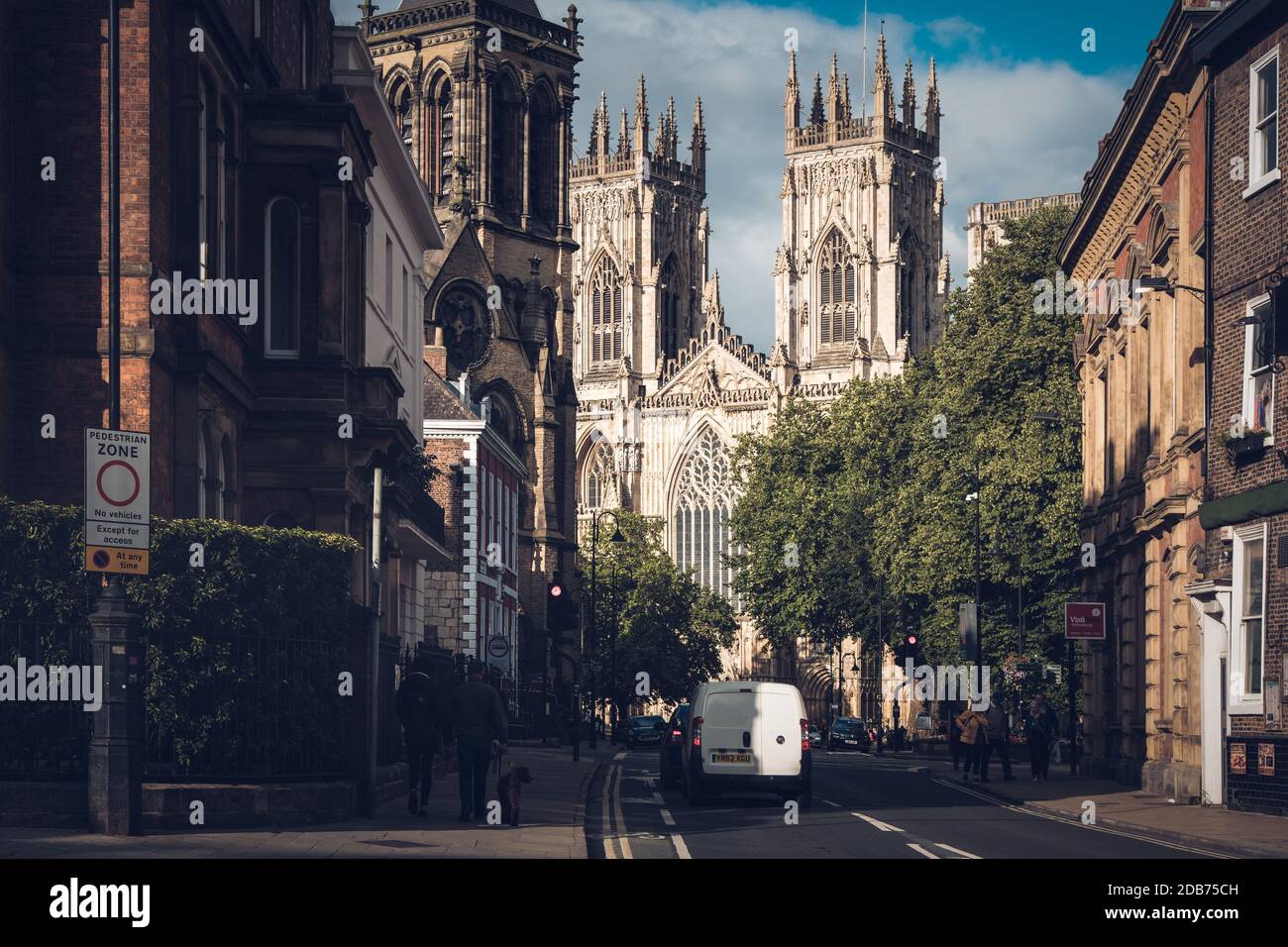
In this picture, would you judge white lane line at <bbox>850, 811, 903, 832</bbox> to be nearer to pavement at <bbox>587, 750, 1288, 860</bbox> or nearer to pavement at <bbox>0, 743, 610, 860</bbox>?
pavement at <bbox>587, 750, 1288, 860</bbox>

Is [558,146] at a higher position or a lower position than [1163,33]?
higher

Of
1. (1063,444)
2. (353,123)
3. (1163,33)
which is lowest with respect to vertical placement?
(1063,444)

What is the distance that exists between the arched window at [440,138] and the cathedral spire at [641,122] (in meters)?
60.0

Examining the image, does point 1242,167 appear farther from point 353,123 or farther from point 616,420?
point 616,420

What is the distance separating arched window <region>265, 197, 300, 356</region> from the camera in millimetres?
28375

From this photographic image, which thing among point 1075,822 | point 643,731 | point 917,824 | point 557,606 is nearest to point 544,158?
point 643,731

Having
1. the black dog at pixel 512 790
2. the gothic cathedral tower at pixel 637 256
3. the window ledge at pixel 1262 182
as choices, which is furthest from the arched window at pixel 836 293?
the black dog at pixel 512 790

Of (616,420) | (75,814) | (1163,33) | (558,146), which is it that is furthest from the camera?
(616,420)

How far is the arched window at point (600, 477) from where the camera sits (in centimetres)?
12950

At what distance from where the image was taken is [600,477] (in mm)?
132625

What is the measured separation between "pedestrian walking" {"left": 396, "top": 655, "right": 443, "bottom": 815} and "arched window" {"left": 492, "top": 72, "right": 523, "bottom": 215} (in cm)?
6063

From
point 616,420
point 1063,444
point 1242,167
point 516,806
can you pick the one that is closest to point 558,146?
point 1063,444

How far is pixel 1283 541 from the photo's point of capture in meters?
26.0

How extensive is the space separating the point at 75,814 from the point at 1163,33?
66.5 ft
